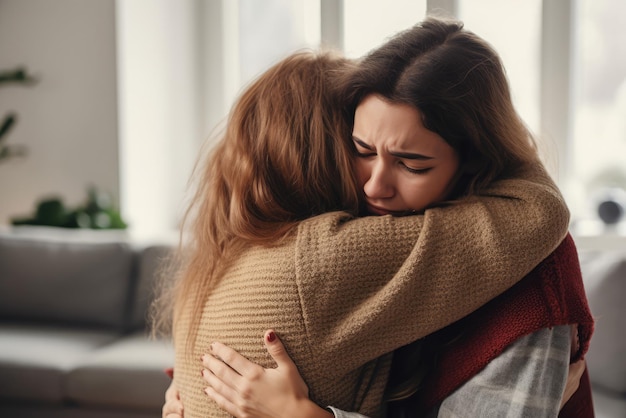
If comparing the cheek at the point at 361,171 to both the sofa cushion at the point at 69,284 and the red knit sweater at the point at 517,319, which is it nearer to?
the red knit sweater at the point at 517,319

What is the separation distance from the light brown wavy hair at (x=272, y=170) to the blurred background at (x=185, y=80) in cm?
209

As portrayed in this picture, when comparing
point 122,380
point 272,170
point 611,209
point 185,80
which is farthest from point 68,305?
point 611,209

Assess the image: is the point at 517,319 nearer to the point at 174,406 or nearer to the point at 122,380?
the point at 174,406

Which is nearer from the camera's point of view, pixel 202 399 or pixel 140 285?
pixel 202 399

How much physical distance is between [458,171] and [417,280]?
0.81 feet

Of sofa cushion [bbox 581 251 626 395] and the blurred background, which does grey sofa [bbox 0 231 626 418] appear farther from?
the blurred background

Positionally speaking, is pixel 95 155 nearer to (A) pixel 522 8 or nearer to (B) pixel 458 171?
(A) pixel 522 8

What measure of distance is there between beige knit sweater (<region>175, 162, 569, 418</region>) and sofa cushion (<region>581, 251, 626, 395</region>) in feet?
3.68

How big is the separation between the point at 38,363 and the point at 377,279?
1768mm

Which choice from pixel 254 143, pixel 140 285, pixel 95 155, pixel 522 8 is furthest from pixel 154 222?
pixel 254 143

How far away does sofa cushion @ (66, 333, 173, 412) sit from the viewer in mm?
2225

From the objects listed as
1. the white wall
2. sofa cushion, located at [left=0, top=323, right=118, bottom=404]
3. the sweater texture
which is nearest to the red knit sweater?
the sweater texture

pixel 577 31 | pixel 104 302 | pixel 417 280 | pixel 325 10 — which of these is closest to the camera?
pixel 417 280

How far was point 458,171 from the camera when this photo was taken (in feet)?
3.68
